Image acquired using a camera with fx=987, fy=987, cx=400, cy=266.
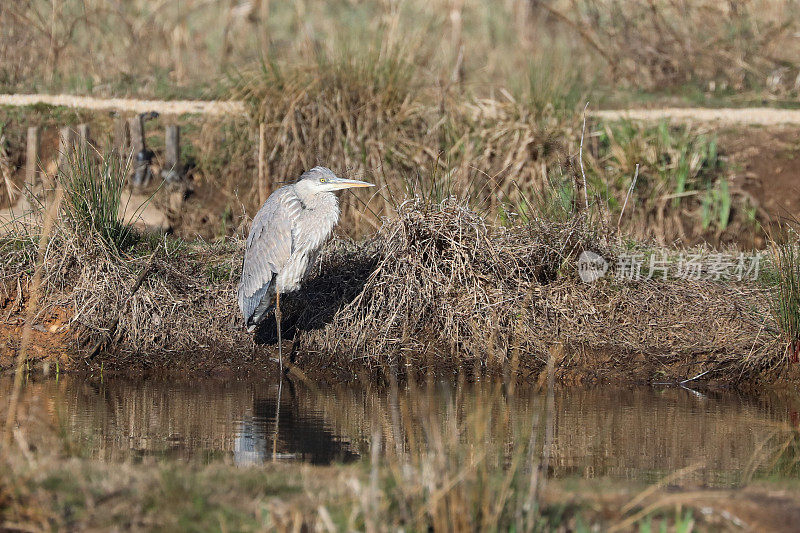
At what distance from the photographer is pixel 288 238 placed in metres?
7.47

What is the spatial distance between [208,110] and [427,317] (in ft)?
17.3

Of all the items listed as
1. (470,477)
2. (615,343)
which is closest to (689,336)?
(615,343)

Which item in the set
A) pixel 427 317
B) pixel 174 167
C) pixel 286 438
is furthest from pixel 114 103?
pixel 286 438

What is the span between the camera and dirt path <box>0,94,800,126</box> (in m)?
12.4

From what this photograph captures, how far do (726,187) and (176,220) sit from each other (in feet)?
20.1

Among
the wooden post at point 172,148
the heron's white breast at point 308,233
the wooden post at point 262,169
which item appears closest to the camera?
the heron's white breast at point 308,233

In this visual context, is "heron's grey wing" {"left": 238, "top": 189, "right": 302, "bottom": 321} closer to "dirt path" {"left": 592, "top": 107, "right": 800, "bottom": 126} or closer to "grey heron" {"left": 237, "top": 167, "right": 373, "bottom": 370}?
"grey heron" {"left": 237, "top": 167, "right": 373, "bottom": 370}

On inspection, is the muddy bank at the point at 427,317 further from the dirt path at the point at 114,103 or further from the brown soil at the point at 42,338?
the dirt path at the point at 114,103

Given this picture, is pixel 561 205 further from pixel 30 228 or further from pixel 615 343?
pixel 30 228

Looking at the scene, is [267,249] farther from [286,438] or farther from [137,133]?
[137,133]

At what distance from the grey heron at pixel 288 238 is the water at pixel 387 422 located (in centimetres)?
77

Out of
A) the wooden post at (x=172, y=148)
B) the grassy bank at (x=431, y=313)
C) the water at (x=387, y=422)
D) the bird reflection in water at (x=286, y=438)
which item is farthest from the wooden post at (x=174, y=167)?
the bird reflection in water at (x=286, y=438)

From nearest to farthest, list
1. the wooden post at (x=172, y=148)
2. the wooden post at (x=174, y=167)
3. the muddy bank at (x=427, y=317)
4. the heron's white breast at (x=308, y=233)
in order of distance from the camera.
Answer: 1. the heron's white breast at (x=308, y=233)
2. the muddy bank at (x=427, y=317)
3. the wooden post at (x=174, y=167)
4. the wooden post at (x=172, y=148)

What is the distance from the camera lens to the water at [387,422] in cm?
544
